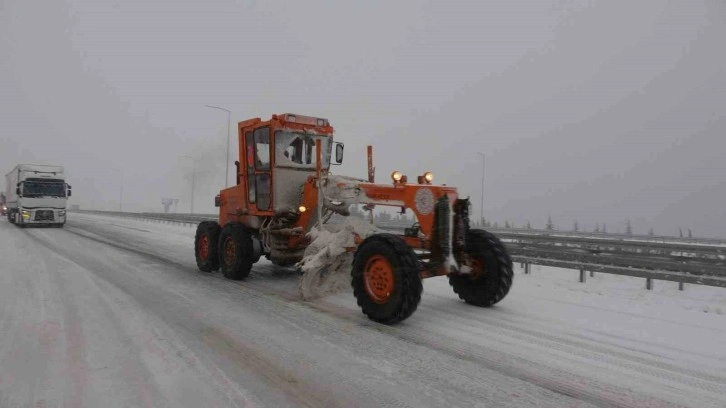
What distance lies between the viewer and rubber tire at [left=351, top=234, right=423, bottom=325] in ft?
16.0

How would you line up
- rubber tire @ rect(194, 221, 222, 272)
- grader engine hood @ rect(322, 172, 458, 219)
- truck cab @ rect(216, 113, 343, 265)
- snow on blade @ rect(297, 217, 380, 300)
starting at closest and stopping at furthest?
grader engine hood @ rect(322, 172, 458, 219), snow on blade @ rect(297, 217, 380, 300), truck cab @ rect(216, 113, 343, 265), rubber tire @ rect(194, 221, 222, 272)

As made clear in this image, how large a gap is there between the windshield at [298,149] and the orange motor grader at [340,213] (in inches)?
0.7

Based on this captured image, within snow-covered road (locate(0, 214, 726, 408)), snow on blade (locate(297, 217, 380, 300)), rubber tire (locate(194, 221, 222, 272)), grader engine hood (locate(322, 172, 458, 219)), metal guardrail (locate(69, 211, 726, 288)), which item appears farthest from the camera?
rubber tire (locate(194, 221, 222, 272))

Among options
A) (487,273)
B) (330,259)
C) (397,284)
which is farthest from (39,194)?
(487,273)

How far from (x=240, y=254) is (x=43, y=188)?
777 inches

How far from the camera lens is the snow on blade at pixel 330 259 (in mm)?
6121

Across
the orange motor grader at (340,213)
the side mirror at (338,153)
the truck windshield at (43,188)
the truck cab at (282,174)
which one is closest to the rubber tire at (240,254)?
the orange motor grader at (340,213)

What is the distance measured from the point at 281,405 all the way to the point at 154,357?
1556 millimetres

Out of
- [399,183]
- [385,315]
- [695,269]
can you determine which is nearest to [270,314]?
[385,315]

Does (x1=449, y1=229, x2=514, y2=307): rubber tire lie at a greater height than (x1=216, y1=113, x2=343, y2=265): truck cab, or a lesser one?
lesser

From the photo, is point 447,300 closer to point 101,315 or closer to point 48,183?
point 101,315

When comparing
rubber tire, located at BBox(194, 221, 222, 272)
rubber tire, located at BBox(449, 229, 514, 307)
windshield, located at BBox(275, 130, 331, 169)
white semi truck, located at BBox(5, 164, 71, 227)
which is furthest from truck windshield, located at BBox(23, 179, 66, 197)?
rubber tire, located at BBox(449, 229, 514, 307)

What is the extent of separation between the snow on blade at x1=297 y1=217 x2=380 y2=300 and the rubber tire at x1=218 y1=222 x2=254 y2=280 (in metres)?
1.65

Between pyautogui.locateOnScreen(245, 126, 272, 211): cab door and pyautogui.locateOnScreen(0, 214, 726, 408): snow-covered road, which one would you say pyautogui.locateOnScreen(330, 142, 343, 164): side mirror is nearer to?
pyautogui.locateOnScreen(245, 126, 272, 211): cab door
